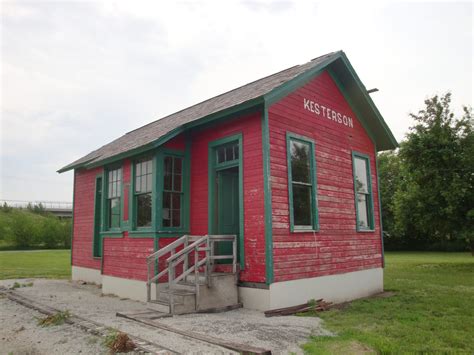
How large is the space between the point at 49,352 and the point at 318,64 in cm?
806

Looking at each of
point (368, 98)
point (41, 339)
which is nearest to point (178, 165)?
point (41, 339)

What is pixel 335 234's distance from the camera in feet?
32.4

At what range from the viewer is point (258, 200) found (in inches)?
320

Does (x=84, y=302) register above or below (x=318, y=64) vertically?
below

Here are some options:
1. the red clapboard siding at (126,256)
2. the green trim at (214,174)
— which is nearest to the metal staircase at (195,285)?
the green trim at (214,174)

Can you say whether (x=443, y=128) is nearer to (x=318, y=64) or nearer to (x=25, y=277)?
(x=318, y=64)

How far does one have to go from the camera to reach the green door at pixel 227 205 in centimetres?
922

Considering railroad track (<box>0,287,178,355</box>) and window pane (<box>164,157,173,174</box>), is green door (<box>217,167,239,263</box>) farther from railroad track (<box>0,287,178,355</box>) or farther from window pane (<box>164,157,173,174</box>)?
railroad track (<box>0,287,178,355</box>)

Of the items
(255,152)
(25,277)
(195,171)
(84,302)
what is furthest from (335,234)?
(25,277)

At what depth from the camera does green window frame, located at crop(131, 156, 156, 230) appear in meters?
9.34

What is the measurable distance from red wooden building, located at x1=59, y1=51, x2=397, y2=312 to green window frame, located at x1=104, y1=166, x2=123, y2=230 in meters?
0.03

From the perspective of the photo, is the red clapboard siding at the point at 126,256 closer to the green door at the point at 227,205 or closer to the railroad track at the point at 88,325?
the green door at the point at 227,205

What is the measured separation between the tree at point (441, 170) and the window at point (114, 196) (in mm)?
14846

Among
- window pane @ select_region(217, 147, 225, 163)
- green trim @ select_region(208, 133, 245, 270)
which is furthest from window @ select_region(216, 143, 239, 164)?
green trim @ select_region(208, 133, 245, 270)
